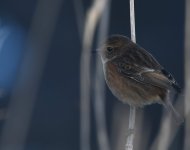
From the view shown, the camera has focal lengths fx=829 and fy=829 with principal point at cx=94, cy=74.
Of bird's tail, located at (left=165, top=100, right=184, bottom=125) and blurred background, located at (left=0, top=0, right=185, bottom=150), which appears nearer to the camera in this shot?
bird's tail, located at (left=165, top=100, right=184, bottom=125)

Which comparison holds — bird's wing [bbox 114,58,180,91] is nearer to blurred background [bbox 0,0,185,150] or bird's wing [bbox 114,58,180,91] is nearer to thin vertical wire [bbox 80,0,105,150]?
blurred background [bbox 0,0,185,150]

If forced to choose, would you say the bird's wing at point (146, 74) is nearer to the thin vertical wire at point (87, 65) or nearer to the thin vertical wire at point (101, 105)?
the thin vertical wire at point (101, 105)

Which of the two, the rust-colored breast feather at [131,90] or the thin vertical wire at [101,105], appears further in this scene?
the rust-colored breast feather at [131,90]

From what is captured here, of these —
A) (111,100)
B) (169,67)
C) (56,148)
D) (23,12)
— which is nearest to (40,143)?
(56,148)

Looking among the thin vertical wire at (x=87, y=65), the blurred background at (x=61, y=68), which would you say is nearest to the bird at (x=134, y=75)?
the blurred background at (x=61, y=68)

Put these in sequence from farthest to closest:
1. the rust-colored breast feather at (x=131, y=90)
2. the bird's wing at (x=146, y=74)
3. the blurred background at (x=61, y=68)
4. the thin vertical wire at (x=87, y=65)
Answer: the blurred background at (x=61, y=68)
the rust-colored breast feather at (x=131, y=90)
the bird's wing at (x=146, y=74)
the thin vertical wire at (x=87, y=65)

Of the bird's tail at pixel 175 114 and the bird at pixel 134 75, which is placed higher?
the bird at pixel 134 75

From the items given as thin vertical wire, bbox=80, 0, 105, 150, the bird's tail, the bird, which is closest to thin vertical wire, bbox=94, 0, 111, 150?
thin vertical wire, bbox=80, 0, 105, 150

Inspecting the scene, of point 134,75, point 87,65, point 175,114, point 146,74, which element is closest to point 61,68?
point 134,75
